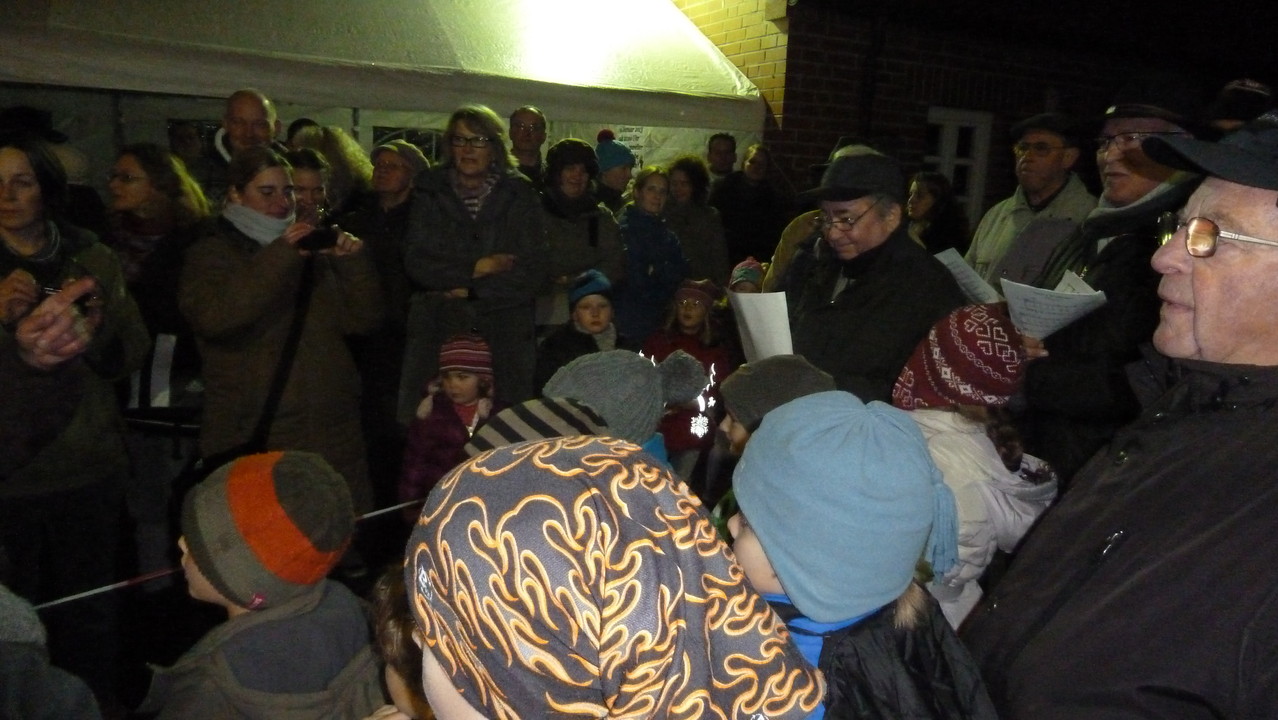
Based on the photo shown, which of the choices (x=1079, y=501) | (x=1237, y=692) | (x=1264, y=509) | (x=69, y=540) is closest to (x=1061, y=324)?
(x=1079, y=501)

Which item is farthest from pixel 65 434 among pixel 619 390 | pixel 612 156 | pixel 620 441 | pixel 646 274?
pixel 612 156

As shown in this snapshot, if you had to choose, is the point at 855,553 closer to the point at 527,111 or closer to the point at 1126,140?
the point at 1126,140

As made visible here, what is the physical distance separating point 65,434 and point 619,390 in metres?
1.72

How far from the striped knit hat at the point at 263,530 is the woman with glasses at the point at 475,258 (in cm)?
197

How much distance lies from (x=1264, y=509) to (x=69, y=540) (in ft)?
9.83

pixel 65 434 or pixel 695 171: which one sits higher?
pixel 695 171

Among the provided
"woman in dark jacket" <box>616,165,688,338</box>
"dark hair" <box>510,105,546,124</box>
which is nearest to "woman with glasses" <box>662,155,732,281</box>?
"woman in dark jacket" <box>616,165,688,338</box>

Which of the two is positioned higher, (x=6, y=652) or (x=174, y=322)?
(x=174, y=322)

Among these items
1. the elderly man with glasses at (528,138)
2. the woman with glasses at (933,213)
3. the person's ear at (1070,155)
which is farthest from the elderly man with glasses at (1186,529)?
the woman with glasses at (933,213)

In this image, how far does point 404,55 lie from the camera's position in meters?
4.42

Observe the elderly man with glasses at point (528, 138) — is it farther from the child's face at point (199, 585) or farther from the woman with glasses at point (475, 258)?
the child's face at point (199, 585)

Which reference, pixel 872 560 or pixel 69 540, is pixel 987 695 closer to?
pixel 872 560

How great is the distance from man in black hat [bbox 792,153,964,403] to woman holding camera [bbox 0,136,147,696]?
7.39 ft

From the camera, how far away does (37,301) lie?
226 centimetres
